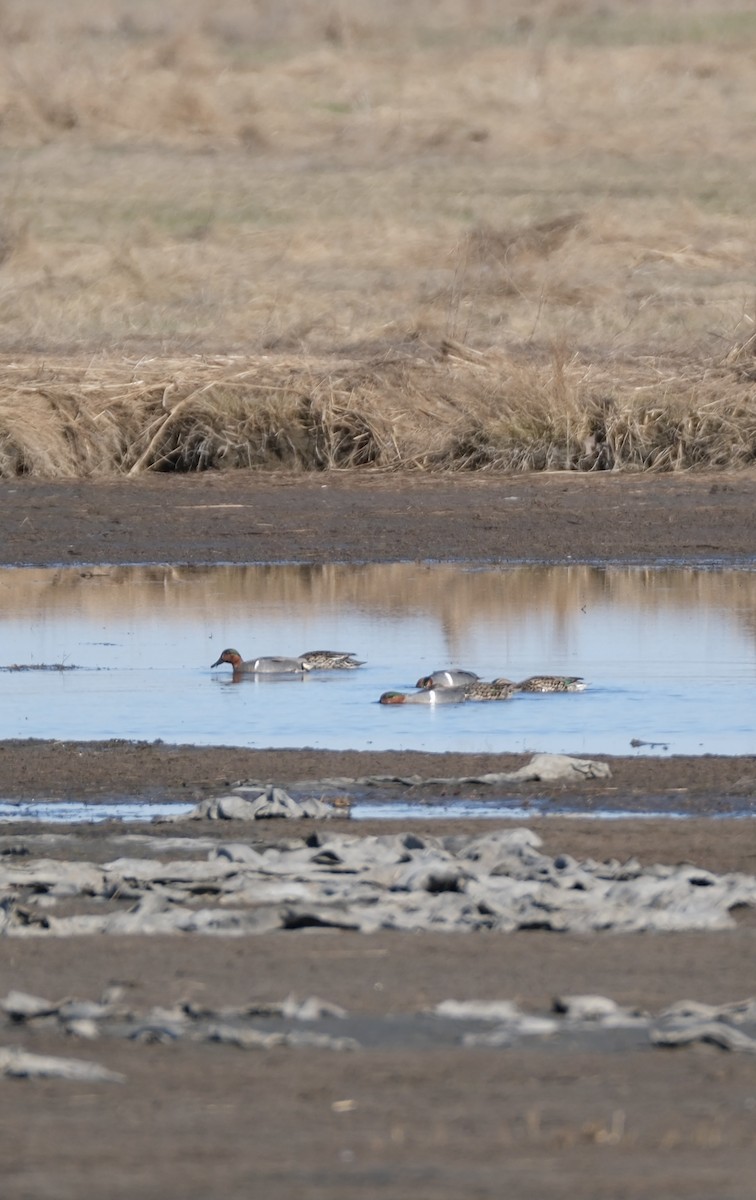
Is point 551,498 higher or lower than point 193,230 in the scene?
lower

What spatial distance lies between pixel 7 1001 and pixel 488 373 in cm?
1757

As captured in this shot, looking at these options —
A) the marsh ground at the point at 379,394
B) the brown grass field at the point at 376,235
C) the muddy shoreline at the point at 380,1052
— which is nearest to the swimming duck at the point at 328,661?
the muddy shoreline at the point at 380,1052

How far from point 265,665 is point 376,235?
2550 centimetres

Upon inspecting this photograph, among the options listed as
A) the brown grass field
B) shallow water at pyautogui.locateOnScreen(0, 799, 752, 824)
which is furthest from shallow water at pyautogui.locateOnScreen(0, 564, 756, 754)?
the brown grass field

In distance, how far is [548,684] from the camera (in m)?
12.3

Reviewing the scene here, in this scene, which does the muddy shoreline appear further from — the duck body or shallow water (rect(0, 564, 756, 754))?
the duck body

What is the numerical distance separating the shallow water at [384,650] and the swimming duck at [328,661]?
8cm

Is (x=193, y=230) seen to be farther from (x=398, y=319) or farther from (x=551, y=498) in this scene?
(x=551, y=498)

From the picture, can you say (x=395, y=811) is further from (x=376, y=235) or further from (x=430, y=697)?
(x=376, y=235)

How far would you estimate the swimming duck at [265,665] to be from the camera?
13.0 metres

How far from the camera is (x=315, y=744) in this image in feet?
36.5

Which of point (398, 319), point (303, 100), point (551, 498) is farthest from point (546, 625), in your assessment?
point (303, 100)

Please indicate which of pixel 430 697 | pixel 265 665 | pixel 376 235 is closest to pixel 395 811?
pixel 430 697

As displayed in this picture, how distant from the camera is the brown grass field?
23.5 metres
